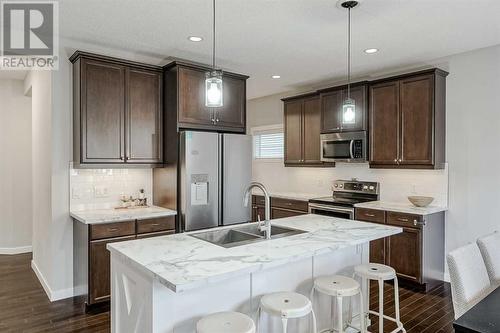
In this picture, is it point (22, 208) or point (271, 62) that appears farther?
point (22, 208)

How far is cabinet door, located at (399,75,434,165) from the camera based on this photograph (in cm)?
404

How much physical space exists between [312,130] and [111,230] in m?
3.29

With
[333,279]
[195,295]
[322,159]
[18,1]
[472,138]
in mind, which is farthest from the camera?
[322,159]

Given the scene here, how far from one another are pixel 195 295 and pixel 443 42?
3524 millimetres

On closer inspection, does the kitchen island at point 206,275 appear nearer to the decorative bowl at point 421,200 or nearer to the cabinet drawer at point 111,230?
the cabinet drawer at point 111,230

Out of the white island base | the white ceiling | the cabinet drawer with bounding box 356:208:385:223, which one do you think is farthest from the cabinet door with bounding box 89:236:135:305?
the cabinet drawer with bounding box 356:208:385:223

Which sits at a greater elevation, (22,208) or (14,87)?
(14,87)

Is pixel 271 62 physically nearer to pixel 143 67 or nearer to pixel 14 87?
pixel 143 67

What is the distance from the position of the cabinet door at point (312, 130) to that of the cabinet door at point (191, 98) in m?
1.90

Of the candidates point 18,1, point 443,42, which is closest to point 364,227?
point 443,42

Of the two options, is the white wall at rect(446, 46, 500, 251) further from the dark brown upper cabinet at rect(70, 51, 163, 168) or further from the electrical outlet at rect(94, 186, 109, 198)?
the electrical outlet at rect(94, 186, 109, 198)

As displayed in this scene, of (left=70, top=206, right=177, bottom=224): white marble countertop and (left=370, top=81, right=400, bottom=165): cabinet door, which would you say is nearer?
(left=70, top=206, right=177, bottom=224): white marble countertop

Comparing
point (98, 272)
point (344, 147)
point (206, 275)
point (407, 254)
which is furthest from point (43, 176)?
point (407, 254)

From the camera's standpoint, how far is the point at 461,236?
404cm
